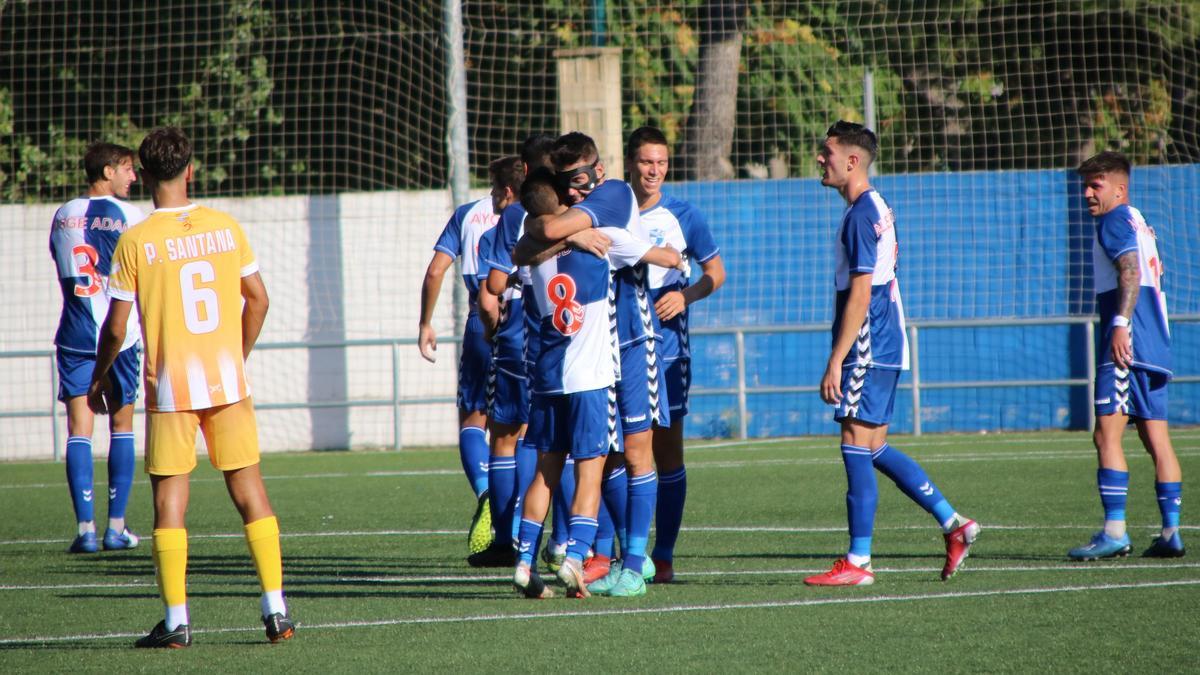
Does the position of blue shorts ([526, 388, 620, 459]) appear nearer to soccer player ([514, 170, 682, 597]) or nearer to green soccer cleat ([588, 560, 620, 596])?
soccer player ([514, 170, 682, 597])

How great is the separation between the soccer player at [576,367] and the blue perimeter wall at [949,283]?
34.0 ft

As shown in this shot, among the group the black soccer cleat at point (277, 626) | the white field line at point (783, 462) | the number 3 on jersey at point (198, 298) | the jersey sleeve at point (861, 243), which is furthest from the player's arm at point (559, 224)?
the white field line at point (783, 462)

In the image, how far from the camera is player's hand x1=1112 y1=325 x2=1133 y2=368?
7.15 m

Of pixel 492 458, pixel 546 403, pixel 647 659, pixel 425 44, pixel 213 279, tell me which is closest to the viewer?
pixel 647 659

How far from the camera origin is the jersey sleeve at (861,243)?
6367 mm

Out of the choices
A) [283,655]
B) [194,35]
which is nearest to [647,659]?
[283,655]

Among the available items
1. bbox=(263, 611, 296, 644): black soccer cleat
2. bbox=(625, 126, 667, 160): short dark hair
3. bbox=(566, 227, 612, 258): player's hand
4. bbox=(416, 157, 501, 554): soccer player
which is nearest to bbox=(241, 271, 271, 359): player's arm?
bbox=(263, 611, 296, 644): black soccer cleat

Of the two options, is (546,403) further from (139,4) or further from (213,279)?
(139,4)

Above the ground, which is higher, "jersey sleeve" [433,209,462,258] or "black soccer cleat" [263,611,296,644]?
"jersey sleeve" [433,209,462,258]

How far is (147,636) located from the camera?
5469 mm

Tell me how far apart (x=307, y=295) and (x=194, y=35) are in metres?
4.56

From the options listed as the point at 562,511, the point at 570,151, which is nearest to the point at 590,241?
the point at 570,151

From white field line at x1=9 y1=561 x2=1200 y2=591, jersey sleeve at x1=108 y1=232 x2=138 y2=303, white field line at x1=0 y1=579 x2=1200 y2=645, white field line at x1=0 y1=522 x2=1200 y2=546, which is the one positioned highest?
jersey sleeve at x1=108 y1=232 x2=138 y2=303

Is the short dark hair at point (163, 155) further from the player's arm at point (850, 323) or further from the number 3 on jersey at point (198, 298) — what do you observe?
the player's arm at point (850, 323)
